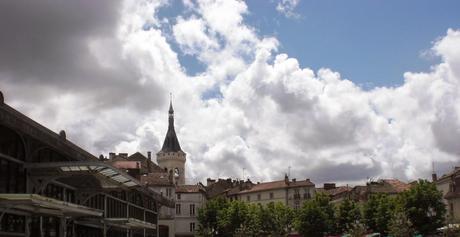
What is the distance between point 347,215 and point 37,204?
75.8 metres

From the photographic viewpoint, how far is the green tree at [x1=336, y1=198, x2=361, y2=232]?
89688 millimetres

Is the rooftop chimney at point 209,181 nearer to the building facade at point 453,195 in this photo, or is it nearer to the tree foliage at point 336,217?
the tree foliage at point 336,217

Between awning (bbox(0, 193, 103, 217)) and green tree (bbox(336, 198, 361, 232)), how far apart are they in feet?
228

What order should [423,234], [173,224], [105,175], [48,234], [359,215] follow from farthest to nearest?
[173,224], [359,215], [423,234], [48,234], [105,175]

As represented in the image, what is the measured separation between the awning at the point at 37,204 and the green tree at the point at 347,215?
69.5 meters

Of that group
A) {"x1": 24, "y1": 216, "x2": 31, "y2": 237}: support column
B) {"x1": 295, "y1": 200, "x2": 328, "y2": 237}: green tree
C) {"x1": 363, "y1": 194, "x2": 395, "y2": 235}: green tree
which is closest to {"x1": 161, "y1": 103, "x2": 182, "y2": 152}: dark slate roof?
{"x1": 295, "y1": 200, "x2": 328, "y2": 237}: green tree

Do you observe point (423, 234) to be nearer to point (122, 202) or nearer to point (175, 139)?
point (122, 202)

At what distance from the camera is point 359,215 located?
89.4 metres

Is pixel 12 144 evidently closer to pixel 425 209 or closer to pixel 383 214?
pixel 425 209

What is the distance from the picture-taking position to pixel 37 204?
19.6 m

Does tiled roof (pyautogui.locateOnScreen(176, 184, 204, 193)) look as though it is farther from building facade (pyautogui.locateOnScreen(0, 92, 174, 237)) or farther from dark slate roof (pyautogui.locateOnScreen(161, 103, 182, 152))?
building facade (pyautogui.locateOnScreen(0, 92, 174, 237))

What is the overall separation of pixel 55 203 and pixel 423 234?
53735mm

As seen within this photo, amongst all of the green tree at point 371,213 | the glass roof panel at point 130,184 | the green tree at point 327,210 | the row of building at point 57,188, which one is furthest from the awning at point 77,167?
the green tree at point 327,210

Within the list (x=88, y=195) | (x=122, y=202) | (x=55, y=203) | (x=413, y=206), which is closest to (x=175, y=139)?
(x=413, y=206)
